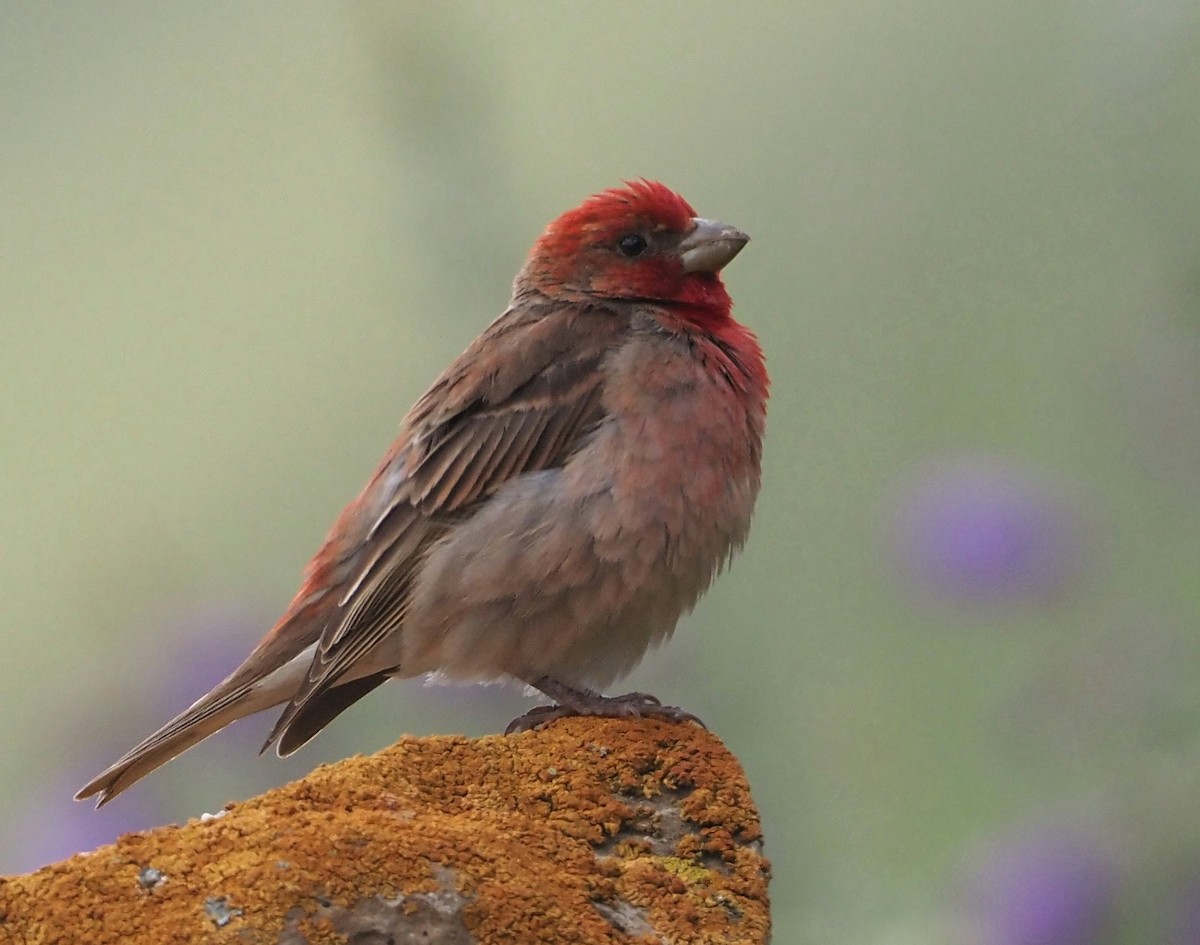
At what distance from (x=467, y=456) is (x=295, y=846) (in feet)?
6.52

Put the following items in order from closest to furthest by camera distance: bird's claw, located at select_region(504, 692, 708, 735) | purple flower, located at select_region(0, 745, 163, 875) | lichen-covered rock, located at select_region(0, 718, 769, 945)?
lichen-covered rock, located at select_region(0, 718, 769, 945) < bird's claw, located at select_region(504, 692, 708, 735) < purple flower, located at select_region(0, 745, 163, 875)

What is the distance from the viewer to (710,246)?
16.4 feet

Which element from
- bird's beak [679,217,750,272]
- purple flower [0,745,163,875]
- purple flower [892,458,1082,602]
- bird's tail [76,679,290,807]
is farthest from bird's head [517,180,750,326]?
purple flower [0,745,163,875]

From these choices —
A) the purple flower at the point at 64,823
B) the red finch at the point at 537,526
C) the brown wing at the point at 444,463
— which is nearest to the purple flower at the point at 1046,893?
the red finch at the point at 537,526

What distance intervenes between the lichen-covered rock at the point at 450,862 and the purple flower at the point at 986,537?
1.81m

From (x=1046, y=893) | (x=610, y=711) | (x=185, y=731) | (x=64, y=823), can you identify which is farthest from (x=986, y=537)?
(x=64, y=823)

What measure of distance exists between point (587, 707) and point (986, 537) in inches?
67.4

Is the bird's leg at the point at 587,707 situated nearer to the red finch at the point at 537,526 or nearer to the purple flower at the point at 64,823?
the red finch at the point at 537,526

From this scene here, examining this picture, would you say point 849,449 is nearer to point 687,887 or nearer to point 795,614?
point 795,614

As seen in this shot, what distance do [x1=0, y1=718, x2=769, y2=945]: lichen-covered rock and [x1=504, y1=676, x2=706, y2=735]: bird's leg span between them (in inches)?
12.8

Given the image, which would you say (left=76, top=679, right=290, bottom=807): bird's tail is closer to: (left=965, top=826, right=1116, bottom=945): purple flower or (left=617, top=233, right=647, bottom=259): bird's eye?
(left=617, top=233, right=647, bottom=259): bird's eye

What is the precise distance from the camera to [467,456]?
4.67m

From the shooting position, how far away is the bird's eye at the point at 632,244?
16.7 ft

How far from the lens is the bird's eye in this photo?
5090mm
